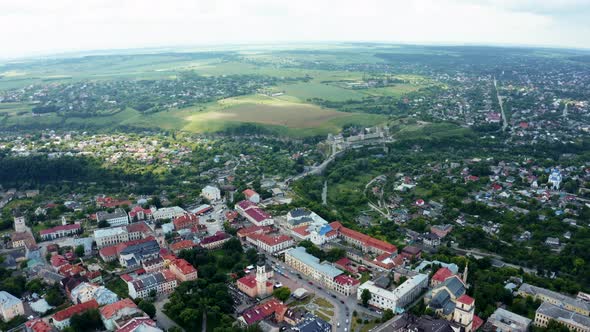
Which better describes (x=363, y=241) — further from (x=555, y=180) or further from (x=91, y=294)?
(x=555, y=180)

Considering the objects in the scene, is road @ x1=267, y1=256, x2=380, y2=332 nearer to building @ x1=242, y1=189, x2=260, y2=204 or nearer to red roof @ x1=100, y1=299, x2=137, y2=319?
red roof @ x1=100, y1=299, x2=137, y2=319

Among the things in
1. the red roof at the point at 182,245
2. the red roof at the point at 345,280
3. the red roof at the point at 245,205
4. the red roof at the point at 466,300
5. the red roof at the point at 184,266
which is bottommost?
the red roof at the point at 182,245

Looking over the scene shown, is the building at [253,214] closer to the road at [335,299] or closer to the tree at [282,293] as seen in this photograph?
the road at [335,299]

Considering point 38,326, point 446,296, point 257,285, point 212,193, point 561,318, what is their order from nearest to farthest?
point 38,326 < point 561,318 < point 446,296 < point 257,285 < point 212,193

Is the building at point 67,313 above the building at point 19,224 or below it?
above

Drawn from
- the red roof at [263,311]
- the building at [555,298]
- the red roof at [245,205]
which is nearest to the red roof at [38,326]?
the red roof at [263,311]

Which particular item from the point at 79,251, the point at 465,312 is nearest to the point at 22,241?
the point at 79,251
